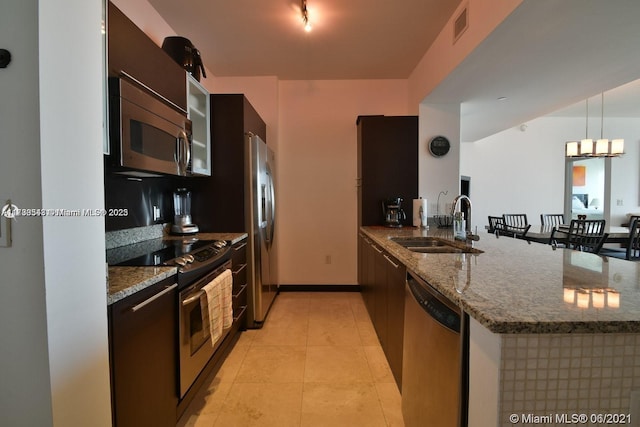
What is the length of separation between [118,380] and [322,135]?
11.1ft

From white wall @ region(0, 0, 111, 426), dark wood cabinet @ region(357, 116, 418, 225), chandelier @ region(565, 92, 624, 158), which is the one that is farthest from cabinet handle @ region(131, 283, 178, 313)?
chandelier @ region(565, 92, 624, 158)

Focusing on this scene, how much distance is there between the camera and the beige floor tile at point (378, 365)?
6.66ft

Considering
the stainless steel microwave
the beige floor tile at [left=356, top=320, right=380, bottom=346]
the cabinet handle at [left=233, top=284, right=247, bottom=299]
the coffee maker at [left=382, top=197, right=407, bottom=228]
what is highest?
the stainless steel microwave

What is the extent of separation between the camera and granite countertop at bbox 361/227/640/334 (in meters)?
0.72

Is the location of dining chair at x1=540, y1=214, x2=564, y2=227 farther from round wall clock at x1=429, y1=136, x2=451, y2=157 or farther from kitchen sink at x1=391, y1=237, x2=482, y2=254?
kitchen sink at x1=391, y1=237, x2=482, y2=254

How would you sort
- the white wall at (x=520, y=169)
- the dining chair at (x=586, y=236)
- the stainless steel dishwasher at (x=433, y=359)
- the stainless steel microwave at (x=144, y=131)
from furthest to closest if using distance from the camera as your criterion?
the white wall at (x=520, y=169), the dining chair at (x=586, y=236), the stainless steel microwave at (x=144, y=131), the stainless steel dishwasher at (x=433, y=359)

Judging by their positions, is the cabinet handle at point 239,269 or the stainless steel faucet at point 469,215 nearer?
the stainless steel faucet at point 469,215

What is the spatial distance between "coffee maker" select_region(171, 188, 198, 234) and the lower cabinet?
1623 millimetres

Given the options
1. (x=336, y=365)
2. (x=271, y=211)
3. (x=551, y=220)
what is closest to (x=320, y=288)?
(x=271, y=211)

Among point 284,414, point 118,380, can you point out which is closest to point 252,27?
point 118,380

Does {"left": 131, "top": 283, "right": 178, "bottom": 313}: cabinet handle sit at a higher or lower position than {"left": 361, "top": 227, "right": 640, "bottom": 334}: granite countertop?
lower

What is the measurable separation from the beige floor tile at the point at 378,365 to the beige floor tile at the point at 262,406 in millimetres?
556

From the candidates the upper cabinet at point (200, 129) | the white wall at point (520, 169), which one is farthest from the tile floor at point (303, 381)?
the white wall at point (520, 169)

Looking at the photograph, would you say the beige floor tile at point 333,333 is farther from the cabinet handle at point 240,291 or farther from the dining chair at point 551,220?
the dining chair at point 551,220
